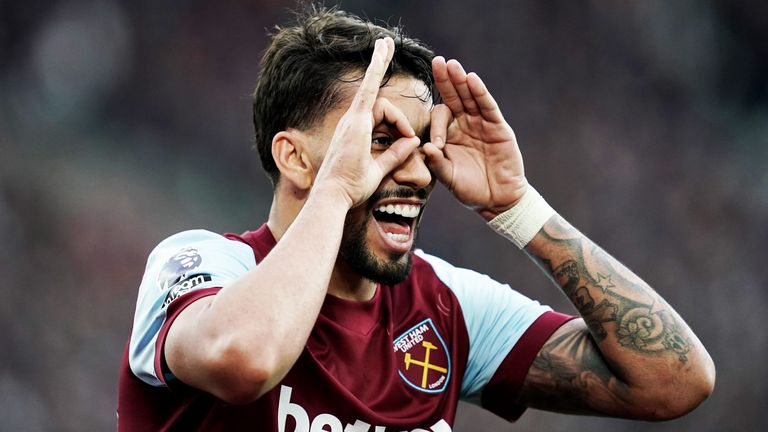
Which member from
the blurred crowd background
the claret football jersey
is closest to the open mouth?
the claret football jersey

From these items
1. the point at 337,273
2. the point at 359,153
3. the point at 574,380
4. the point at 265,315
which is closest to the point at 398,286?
the point at 337,273

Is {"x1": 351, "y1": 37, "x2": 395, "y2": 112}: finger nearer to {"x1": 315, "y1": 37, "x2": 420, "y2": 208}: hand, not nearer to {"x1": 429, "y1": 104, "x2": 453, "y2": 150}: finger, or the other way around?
{"x1": 315, "y1": 37, "x2": 420, "y2": 208}: hand

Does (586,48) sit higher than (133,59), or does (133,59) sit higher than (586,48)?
(586,48)

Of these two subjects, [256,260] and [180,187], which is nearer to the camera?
[256,260]

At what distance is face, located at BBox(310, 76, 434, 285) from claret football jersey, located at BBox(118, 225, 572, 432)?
17 centimetres

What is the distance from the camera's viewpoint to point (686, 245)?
19.7 feet

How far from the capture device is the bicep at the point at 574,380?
2840mm

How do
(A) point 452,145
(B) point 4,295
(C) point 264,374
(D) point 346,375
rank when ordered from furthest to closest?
(B) point 4,295
(A) point 452,145
(D) point 346,375
(C) point 264,374

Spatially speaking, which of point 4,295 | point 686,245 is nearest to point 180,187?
point 4,295

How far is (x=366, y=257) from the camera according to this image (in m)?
2.75

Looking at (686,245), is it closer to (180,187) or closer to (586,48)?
(586,48)

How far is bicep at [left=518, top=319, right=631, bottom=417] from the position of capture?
9.32 ft

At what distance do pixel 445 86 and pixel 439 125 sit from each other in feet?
0.39

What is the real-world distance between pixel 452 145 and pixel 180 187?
3214mm
